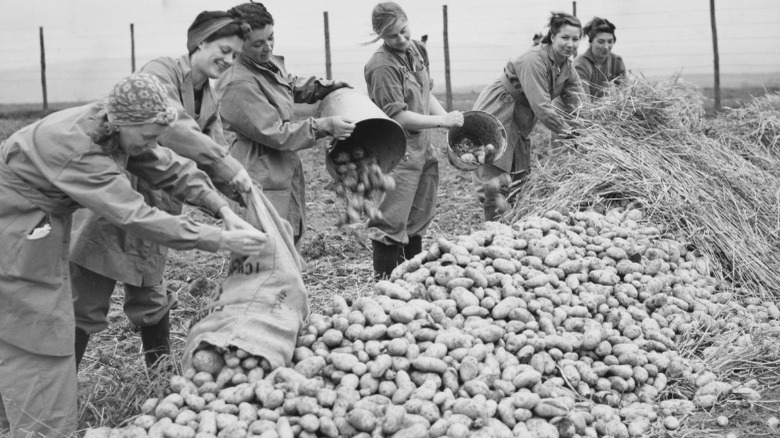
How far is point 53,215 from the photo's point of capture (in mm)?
2975

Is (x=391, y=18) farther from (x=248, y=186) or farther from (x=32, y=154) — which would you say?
(x=32, y=154)

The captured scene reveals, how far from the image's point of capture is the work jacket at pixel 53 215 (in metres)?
2.80

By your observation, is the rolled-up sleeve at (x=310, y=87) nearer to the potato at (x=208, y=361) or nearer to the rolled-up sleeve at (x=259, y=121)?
the rolled-up sleeve at (x=259, y=121)

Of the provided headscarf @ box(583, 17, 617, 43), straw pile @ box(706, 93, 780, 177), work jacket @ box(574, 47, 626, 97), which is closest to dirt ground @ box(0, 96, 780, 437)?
work jacket @ box(574, 47, 626, 97)

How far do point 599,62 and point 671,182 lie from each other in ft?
5.00

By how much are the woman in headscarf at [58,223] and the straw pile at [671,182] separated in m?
2.81

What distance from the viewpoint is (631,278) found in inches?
166

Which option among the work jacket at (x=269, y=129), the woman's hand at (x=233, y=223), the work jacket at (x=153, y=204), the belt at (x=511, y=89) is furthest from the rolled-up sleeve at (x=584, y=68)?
the woman's hand at (x=233, y=223)

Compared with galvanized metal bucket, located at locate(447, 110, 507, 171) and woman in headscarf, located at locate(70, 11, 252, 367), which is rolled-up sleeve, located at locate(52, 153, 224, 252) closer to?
woman in headscarf, located at locate(70, 11, 252, 367)

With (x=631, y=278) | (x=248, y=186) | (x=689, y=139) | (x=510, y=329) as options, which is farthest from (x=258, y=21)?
(x=689, y=139)

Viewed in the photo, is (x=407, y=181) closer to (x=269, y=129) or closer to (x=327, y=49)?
(x=269, y=129)

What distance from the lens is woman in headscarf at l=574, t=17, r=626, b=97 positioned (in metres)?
6.20

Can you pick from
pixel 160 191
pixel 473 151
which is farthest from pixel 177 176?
pixel 473 151

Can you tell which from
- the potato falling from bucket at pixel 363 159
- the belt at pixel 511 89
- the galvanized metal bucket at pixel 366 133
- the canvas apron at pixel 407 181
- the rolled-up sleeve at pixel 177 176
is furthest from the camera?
the belt at pixel 511 89
